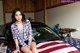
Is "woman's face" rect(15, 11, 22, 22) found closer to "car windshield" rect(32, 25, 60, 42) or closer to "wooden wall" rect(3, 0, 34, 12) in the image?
"car windshield" rect(32, 25, 60, 42)

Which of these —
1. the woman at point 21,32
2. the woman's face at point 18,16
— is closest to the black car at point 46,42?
the woman at point 21,32

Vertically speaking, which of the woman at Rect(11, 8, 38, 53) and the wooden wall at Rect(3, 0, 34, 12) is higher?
the wooden wall at Rect(3, 0, 34, 12)

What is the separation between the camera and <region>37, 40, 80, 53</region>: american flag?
10.5 ft

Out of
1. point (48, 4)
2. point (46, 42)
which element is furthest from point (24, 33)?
point (48, 4)

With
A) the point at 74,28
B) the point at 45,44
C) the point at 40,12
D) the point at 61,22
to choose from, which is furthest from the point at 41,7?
the point at 45,44

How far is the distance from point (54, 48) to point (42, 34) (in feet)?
3.05

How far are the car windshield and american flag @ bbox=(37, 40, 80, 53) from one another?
29 cm

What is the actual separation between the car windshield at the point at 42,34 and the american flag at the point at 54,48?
0.94 ft

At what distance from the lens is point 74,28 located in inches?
295

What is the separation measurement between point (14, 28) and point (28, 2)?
30.2 ft

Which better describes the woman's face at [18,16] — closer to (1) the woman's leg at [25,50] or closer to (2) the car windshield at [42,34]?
(1) the woman's leg at [25,50]

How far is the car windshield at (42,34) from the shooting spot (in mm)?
3924

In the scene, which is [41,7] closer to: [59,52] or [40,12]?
[40,12]

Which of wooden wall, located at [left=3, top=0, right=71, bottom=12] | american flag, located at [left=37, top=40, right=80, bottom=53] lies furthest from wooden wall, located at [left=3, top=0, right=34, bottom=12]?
american flag, located at [left=37, top=40, right=80, bottom=53]
